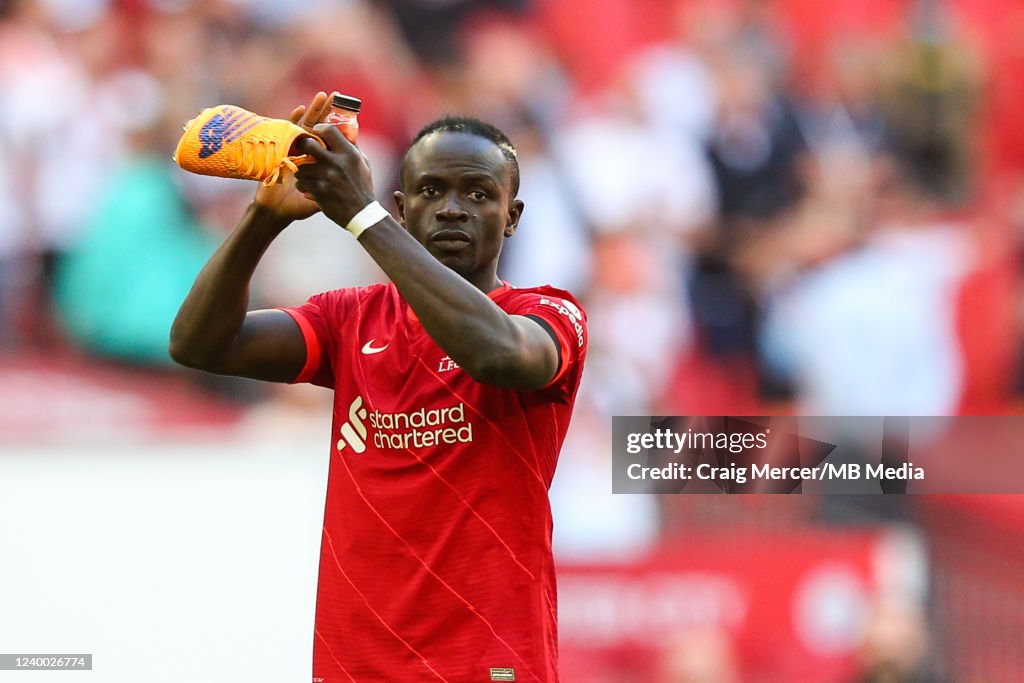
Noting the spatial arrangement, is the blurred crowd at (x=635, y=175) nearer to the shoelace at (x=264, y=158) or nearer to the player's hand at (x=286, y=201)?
the player's hand at (x=286, y=201)

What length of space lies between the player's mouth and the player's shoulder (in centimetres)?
17

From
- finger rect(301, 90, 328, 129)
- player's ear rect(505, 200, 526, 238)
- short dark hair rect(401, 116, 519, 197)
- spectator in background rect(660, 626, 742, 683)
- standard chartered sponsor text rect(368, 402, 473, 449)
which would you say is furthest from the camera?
spectator in background rect(660, 626, 742, 683)

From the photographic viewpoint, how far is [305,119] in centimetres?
274

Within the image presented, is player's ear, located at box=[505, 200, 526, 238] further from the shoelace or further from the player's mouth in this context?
the shoelace

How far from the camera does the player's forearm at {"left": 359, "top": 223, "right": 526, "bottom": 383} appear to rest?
258cm

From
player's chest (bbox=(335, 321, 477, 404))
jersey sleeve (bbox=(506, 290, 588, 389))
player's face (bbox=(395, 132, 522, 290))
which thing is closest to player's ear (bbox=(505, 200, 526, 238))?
player's face (bbox=(395, 132, 522, 290))

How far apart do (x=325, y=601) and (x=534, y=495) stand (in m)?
0.52

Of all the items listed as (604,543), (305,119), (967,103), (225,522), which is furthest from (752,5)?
(305,119)

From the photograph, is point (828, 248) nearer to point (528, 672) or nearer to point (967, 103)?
point (967, 103)

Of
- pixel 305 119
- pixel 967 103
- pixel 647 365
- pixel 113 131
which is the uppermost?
pixel 967 103

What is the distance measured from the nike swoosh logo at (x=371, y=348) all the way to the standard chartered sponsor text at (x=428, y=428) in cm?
19

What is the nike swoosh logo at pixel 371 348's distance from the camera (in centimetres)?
300

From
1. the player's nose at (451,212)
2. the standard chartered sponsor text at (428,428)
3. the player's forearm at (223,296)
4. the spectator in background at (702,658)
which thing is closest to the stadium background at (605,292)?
the spectator in background at (702,658)

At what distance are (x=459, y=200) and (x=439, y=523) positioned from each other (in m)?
0.73
